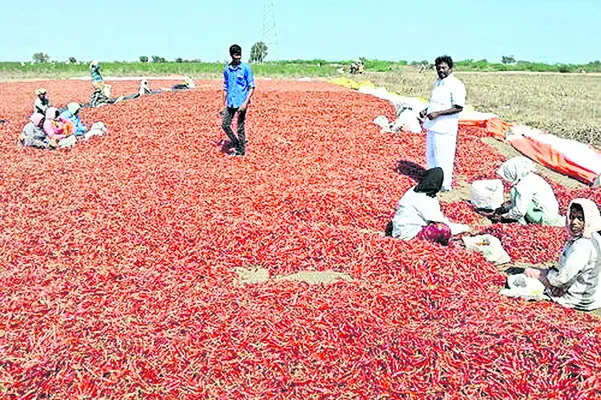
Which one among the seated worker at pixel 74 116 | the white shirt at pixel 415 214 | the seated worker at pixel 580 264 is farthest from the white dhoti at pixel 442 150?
the seated worker at pixel 74 116

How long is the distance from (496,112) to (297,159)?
1151cm

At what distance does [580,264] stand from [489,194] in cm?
290

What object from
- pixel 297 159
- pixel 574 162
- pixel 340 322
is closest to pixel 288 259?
pixel 340 322

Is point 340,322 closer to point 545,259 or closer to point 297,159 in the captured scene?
point 545,259

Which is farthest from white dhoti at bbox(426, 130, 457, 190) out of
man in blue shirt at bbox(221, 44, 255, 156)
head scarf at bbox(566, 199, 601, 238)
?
head scarf at bbox(566, 199, 601, 238)

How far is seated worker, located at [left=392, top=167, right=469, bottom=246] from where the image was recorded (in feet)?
17.8

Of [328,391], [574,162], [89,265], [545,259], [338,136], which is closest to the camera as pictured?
[328,391]

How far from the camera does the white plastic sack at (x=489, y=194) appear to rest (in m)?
6.98

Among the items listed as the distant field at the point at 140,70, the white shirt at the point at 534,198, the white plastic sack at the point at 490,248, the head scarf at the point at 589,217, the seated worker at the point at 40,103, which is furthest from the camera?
the distant field at the point at 140,70

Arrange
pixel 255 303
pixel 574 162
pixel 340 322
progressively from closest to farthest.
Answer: pixel 340 322 → pixel 255 303 → pixel 574 162

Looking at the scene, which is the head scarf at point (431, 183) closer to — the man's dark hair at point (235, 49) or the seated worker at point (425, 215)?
the seated worker at point (425, 215)

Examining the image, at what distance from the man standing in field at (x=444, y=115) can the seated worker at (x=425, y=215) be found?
7.07 feet

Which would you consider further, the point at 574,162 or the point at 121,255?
the point at 574,162

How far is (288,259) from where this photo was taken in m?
5.09
